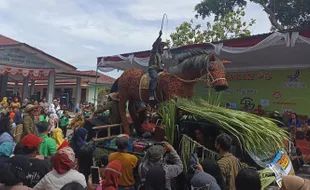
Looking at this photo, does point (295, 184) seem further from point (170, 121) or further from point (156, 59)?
point (156, 59)

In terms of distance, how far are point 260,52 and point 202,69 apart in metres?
3.32

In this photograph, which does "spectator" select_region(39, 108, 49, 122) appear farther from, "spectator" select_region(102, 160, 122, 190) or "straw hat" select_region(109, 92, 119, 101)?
"spectator" select_region(102, 160, 122, 190)

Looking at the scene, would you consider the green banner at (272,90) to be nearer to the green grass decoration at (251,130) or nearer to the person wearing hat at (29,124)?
the green grass decoration at (251,130)

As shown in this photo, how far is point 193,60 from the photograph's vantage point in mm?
5340

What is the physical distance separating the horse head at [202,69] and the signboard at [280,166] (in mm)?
1523

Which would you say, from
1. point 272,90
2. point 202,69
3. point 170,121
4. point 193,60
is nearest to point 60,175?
point 170,121

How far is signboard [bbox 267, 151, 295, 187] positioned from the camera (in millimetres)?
3628

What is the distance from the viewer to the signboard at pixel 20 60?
14.2 meters

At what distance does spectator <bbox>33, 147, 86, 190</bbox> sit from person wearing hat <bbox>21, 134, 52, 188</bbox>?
0.29 m

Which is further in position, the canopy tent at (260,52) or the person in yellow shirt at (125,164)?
the canopy tent at (260,52)

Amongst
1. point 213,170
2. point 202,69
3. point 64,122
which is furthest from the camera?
point 64,122

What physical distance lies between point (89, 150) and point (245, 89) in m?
7.35

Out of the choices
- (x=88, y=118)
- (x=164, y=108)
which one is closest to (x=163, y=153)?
(x=164, y=108)

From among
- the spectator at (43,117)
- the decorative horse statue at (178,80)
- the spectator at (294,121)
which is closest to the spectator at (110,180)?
the decorative horse statue at (178,80)
